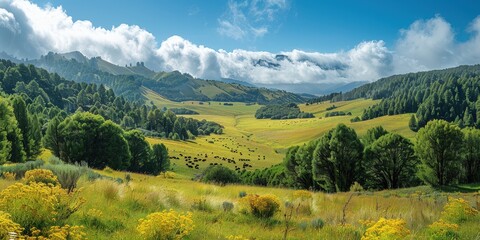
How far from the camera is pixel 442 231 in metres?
9.80

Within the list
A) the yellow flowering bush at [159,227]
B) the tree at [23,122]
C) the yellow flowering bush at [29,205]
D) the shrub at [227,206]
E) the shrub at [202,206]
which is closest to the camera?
the yellow flowering bush at [29,205]

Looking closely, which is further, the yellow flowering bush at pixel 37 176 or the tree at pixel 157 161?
the tree at pixel 157 161

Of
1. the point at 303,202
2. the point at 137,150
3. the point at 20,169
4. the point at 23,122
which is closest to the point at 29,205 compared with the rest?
the point at 20,169

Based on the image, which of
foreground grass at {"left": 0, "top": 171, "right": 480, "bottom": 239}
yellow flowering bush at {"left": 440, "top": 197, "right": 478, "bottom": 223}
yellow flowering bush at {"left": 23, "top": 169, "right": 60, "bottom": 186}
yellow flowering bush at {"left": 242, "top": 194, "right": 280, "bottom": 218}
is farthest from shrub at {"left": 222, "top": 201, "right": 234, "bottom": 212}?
yellow flowering bush at {"left": 440, "top": 197, "right": 478, "bottom": 223}

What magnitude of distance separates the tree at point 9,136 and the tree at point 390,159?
182 ft

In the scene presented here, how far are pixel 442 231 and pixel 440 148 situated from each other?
5945 cm

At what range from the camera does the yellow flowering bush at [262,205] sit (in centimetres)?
1266

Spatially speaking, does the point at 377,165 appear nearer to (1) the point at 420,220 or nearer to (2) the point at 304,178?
(2) the point at 304,178

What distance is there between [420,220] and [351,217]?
7.15 feet

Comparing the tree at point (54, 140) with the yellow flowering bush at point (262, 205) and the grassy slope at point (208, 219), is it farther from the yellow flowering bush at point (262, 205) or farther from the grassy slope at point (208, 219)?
the yellow flowering bush at point (262, 205)

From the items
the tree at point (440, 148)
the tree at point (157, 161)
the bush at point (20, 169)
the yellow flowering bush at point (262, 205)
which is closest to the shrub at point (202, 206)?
the yellow flowering bush at point (262, 205)

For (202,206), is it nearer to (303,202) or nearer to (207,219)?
(207,219)

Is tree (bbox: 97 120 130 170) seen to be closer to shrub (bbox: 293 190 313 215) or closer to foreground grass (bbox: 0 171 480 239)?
shrub (bbox: 293 190 313 215)

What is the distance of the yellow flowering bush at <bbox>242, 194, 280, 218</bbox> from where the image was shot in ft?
41.5
